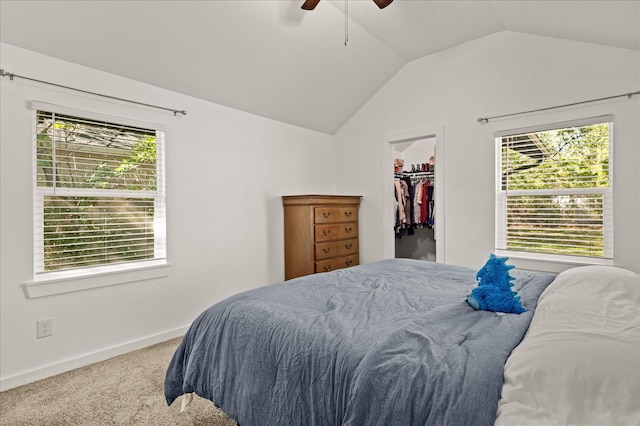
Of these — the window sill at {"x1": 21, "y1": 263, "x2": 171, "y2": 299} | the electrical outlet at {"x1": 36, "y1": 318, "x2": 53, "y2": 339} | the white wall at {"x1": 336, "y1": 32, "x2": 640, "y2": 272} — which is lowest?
the electrical outlet at {"x1": 36, "y1": 318, "x2": 53, "y2": 339}

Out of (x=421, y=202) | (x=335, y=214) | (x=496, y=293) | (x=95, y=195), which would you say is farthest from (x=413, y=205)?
(x=95, y=195)

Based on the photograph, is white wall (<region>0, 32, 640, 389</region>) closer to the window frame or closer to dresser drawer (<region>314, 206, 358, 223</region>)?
the window frame

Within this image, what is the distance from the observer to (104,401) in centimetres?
204

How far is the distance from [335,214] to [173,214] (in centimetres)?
174

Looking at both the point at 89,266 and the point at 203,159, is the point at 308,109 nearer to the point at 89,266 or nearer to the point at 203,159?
the point at 203,159

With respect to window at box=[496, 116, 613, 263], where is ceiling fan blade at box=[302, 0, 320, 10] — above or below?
above

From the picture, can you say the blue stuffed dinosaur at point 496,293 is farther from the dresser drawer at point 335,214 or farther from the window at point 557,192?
the dresser drawer at point 335,214

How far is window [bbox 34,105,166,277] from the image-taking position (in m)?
2.43

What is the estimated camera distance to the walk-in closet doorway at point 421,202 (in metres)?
3.67

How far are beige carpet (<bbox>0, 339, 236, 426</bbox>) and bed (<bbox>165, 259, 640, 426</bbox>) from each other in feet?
1.05

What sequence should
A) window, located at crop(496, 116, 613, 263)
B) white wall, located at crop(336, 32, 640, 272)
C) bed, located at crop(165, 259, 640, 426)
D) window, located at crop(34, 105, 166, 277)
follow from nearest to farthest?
bed, located at crop(165, 259, 640, 426) < window, located at crop(34, 105, 166, 277) < white wall, located at crop(336, 32, 640, 272) < window, located at crop(496, 116, 613, 263)

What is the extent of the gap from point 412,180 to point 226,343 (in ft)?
12.6

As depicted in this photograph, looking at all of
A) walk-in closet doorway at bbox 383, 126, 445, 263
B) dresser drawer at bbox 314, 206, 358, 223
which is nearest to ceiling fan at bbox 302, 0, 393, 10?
walk-in closet doorway at bbox 383, 126, 445, 263

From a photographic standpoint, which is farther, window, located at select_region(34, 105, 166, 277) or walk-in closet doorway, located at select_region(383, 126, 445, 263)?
walk-in closet doorway, located at select_region(383, 126, 445, 263)
